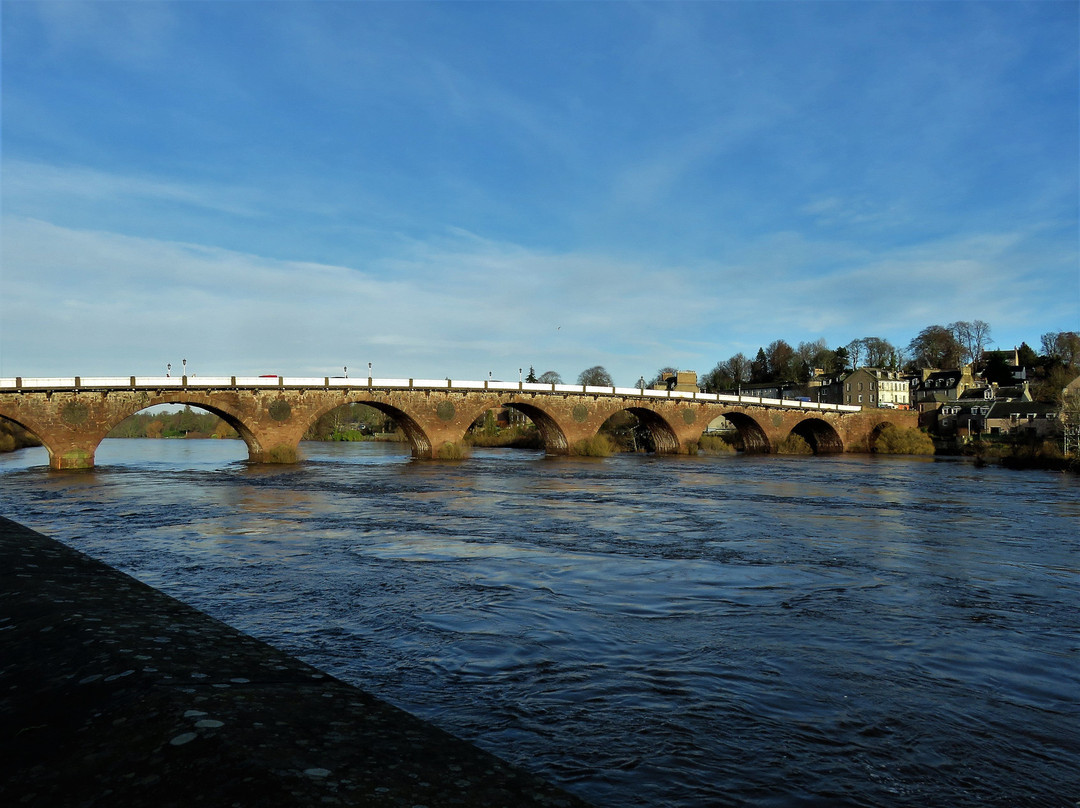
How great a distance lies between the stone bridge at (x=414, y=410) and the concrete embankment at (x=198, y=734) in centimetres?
3971

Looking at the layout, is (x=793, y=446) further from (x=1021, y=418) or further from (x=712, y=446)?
(x=1021, y=418)

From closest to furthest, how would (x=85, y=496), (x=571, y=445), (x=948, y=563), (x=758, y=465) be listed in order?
(x=948, y=563), (x=85, y=496), (x=758, y=465), (x=571, y=445)

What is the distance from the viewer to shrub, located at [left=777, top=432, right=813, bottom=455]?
2810 inches

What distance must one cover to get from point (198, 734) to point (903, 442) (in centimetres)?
7447

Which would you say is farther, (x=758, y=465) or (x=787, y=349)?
(x=787, y=349)

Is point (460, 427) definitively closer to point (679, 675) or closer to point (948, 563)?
point (948, 563)

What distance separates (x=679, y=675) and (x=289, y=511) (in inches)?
696

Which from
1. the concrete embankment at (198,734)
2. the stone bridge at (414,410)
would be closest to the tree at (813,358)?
the stone bridge at (414,410)

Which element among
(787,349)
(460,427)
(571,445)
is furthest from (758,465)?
(787,349)

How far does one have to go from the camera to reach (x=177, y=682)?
14.4 feet

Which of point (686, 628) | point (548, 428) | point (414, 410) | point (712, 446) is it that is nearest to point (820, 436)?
point (712, 446)

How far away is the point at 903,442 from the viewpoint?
225 feet

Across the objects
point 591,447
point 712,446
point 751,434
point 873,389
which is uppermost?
point 873,389

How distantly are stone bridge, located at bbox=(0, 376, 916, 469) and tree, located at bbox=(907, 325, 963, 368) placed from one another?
4616cm
